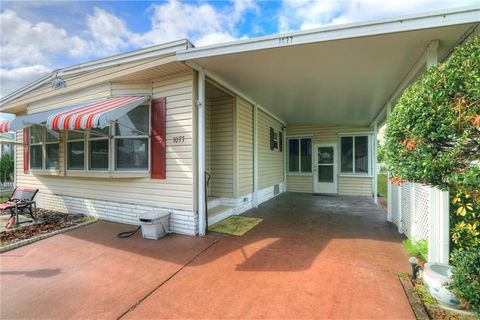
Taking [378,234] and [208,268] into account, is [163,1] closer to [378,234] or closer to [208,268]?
[208,268]

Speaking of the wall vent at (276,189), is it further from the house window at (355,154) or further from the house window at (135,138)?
the house window at (135,138)

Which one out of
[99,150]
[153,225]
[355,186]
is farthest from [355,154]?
[99,150]

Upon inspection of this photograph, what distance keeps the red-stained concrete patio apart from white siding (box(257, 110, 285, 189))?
301 centimetres

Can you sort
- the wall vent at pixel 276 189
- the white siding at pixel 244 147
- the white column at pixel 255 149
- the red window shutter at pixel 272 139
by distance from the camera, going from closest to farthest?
the white siding at pixel 244 147 < the white column at pixel 255 149 < the red window shutter at pixel 272 139 < the wall vent at pixel 276 189

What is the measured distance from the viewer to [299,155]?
403 inches

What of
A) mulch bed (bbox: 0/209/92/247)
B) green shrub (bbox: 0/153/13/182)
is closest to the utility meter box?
mulch bed (bbox: 0/209/92/247)

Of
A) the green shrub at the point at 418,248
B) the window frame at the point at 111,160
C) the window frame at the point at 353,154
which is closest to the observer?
the green shrub at the point at 418,248

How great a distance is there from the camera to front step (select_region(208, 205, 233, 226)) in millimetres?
5109

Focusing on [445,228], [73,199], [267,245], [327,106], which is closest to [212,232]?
[267,245]

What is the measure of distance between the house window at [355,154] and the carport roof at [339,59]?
134 inches

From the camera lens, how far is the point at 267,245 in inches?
156

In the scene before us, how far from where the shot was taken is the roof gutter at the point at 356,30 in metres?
2.58

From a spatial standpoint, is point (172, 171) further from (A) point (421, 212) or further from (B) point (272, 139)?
(B) point (272, 139)

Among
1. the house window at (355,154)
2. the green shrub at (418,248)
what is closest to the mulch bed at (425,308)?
the green shrub at (418,248)
